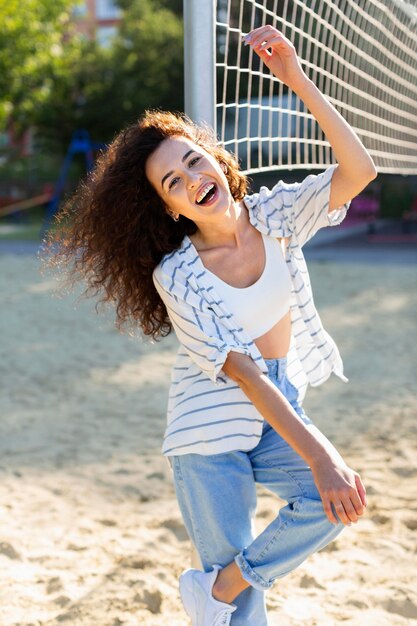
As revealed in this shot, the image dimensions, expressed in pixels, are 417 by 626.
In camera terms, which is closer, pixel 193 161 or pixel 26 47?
pixel 193 161

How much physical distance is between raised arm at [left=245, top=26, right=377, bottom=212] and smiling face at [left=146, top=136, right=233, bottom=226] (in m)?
0.28

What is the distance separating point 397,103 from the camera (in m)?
5.52

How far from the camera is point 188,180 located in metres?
2.03

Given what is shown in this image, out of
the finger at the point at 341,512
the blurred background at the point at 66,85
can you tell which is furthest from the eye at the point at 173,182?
the blurred background at the point at 66,85

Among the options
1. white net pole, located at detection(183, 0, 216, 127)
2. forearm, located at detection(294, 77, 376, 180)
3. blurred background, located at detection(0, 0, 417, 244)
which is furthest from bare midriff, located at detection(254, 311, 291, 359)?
blurred background, located at detection(0, 0, 417, 244)

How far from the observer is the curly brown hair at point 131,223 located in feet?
6.89

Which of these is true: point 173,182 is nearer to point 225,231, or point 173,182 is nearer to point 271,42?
point 225,231

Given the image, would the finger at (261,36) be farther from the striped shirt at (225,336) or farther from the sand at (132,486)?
the sand at (132,486)

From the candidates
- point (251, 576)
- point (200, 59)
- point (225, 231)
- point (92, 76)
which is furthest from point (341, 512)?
point (92, 76)

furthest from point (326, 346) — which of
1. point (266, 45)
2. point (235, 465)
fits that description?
point (266, 45)

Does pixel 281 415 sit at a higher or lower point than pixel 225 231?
lower

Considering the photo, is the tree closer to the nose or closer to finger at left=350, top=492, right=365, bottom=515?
the nose

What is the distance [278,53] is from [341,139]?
272 millimetres

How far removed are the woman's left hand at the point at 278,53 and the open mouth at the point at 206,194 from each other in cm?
34
